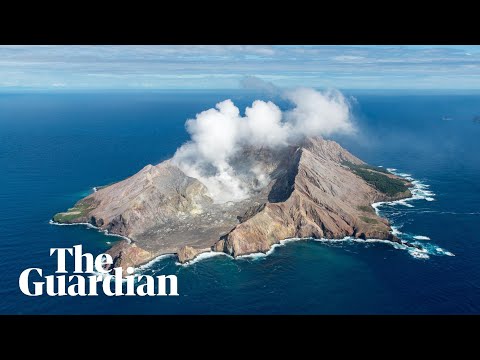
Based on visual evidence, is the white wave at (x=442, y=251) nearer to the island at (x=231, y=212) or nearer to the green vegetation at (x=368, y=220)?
the island at (x=231, y=212)

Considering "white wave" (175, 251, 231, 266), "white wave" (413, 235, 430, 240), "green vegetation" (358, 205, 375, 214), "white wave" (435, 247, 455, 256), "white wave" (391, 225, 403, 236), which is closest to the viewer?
"white wave" (175, 251, 231, 266)

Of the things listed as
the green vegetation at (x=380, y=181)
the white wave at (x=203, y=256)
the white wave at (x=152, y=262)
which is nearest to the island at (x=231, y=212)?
the green vegetation at (x=380, y=181)

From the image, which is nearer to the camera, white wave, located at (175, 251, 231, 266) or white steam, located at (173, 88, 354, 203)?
white wave, located at (175, 251, 231, 266)

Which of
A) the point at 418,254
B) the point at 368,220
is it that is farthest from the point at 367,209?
the point at 418,254

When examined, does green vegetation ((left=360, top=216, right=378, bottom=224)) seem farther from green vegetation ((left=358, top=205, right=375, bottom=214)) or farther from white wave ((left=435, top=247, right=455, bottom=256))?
white wave ((left=435, top=247, right=455, bottom=256))

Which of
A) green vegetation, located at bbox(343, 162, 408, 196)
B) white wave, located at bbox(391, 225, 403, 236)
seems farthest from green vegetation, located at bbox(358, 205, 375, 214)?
green vegetation, located at bbox(343, 162, 408, 196)

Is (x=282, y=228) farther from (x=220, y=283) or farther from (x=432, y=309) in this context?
(x=432, y=309)

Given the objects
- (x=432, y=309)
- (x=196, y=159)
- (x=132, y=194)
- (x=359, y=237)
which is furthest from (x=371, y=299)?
(x=196, y=159)
